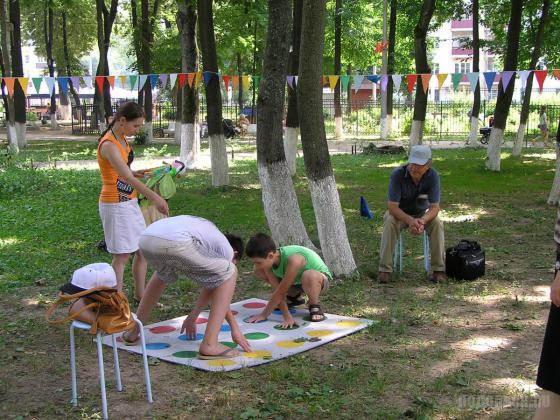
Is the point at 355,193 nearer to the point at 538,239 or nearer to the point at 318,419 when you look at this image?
the point at 538,239

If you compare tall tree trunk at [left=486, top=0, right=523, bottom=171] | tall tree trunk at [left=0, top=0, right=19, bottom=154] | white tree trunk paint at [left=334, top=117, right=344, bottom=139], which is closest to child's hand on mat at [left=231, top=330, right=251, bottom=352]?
tall tree trunk at [left=486, top=0, right=523, bottom=171]

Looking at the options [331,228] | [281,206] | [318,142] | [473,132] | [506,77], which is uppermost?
[506,77]

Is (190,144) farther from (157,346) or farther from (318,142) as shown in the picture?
(157,346)

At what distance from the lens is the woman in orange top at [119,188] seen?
5.56 m

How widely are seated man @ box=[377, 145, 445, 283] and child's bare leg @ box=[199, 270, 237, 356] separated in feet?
8.74

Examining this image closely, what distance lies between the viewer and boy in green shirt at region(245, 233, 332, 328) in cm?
543

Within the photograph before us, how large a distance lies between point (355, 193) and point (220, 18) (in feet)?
56.0

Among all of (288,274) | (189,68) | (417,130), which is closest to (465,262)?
(288,274)

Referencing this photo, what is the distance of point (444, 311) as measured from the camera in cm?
623

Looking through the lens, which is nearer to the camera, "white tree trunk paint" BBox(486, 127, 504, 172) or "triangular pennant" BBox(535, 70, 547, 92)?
"triangular pennant" BBox(535, 70, 547, 92)

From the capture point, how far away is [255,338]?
5.49 m

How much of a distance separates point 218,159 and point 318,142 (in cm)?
670

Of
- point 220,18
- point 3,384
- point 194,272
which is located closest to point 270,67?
point 194,272

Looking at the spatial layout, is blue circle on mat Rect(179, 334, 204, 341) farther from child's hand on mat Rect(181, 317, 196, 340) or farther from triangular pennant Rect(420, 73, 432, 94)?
triangular pennant Rect(420, 73, 432, 94)
